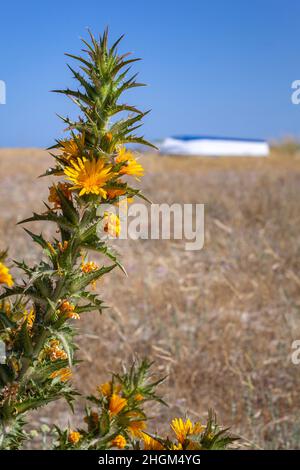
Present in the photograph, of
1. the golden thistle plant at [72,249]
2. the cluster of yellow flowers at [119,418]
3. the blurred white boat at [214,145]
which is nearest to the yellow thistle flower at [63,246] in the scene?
the golden thistle plant at [72,249]

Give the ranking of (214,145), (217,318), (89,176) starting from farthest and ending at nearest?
(214,145) < (217,318) < (89,176)

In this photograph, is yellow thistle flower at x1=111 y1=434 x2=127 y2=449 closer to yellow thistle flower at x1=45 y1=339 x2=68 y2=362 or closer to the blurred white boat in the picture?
yellow thistle flower at x1=45 y1=339 x2=68 y2=362

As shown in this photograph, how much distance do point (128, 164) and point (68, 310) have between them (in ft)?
1.23

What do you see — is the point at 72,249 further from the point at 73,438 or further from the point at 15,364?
the point at 73,438

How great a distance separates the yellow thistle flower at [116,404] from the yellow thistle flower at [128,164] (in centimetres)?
70

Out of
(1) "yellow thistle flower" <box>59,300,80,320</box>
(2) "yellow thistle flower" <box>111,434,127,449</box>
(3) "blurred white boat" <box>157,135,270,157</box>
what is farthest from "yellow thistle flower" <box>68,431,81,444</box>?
(3) "blurred white boat" <box>157,135,270,157</box>

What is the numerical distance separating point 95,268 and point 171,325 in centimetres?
293

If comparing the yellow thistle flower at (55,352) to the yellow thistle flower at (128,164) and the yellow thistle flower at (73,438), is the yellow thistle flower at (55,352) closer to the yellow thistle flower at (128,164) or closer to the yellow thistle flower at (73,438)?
the yellow thistle flower at (73,438)

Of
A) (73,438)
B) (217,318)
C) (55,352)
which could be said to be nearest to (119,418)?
(73,438)

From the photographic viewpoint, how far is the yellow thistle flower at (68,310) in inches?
53.4

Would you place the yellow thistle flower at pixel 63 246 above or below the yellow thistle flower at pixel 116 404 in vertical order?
above

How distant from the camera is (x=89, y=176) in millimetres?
1267

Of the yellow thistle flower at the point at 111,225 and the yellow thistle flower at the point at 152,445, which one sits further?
the yellow thistle flower at the point at 152,445

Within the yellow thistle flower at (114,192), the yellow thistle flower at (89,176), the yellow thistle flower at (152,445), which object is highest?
the yellow thistle flower at (89,176)
